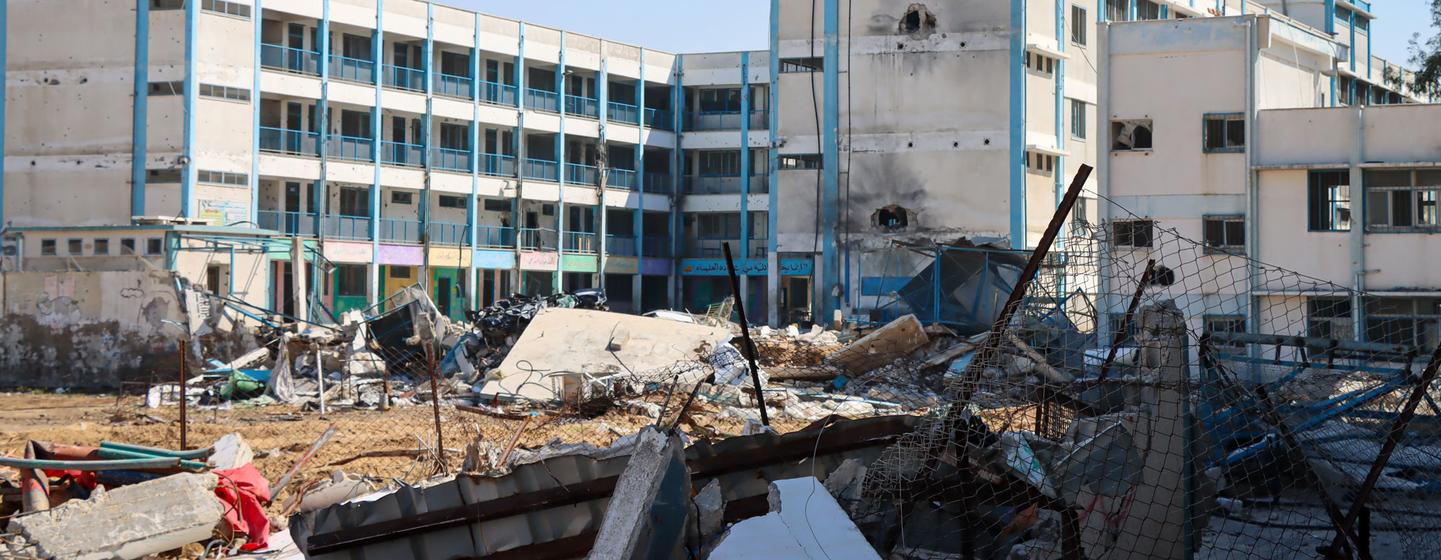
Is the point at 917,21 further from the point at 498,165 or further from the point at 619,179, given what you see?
the point at 619,179

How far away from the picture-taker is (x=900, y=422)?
26.1 ft

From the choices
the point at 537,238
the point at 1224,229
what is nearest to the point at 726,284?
the point at 537,238

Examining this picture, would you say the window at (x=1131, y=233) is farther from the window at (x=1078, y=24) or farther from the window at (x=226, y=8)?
the window at (x=1078, y=24)

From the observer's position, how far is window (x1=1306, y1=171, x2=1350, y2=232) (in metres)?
27.6

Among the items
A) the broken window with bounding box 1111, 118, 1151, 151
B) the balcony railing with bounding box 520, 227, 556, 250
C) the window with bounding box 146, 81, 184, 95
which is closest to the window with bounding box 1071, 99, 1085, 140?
the broken window with bounding box 1111, 118, 1151, 151

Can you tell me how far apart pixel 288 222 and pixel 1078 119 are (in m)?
25.0

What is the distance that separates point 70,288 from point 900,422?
24552 millimetres

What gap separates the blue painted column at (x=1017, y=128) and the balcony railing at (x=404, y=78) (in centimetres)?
1975

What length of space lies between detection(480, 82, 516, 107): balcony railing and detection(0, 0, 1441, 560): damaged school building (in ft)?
0.52

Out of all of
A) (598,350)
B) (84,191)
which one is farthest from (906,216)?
(84,191)

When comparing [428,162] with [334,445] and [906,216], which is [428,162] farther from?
[334,445]

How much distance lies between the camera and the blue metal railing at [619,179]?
52125mm

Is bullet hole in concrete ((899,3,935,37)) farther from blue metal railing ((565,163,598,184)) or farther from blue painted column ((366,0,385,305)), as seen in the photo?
blue metal railing ((565,163,598,184))

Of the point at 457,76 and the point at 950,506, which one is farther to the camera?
the point at 457,76
